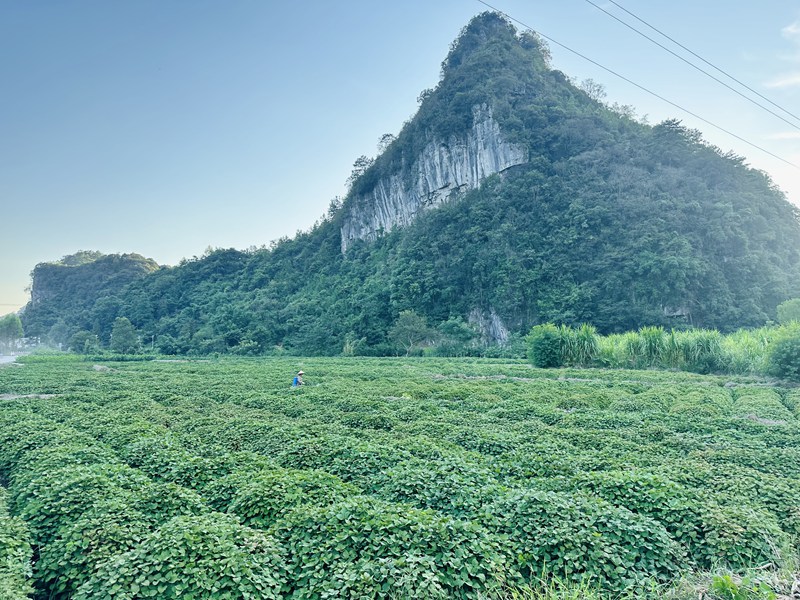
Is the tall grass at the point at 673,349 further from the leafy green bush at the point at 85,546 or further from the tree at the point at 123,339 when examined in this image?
the tree at the point at 123,339

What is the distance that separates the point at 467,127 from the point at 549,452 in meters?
81.5

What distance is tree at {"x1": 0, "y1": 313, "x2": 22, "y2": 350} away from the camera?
99562 millimetres

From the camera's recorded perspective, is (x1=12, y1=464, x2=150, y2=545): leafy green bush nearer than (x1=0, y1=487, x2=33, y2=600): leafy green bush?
No

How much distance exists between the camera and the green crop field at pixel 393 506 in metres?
5.50

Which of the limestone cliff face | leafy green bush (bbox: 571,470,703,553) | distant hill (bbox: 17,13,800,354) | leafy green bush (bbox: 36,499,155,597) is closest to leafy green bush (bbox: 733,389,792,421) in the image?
leafy green bush (bbox: 571,470,703,553)

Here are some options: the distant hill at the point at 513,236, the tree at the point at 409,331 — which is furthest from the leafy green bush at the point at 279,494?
the tree at the point at 409,331

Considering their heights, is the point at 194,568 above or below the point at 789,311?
below

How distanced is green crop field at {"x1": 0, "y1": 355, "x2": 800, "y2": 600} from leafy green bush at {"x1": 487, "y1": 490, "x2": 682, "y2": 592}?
3 cm

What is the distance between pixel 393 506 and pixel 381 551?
3.17 ft

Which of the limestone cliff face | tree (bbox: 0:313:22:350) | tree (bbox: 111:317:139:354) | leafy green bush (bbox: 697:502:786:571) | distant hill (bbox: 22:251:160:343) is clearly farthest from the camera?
distant hill (bbox: 22:251:160:343)

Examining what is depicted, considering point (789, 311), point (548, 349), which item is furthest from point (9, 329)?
A: point (789, 311)

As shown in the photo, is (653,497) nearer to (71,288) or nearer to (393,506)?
(393,506)

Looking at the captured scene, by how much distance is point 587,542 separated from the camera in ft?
19.7

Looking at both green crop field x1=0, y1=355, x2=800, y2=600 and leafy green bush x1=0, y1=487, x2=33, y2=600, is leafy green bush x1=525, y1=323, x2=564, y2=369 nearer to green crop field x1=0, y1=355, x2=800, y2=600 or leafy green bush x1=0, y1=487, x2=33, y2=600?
green crop field x1=0, y1=355, x2=800, y2=600
